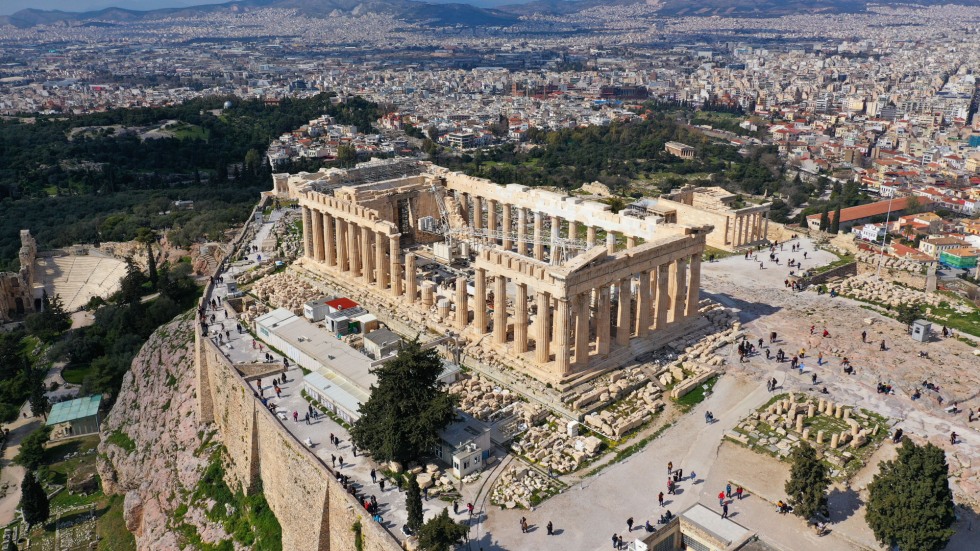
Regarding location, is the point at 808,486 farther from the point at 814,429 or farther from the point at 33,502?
the point at 33,502

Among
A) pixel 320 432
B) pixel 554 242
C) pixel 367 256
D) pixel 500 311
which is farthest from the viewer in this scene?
pixel 367 256

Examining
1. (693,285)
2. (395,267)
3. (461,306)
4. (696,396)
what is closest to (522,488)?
(696,396)

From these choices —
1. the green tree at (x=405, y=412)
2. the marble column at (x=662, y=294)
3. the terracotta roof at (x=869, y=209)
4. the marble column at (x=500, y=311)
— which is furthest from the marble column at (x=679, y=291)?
the terracotta roof at (x=869, y=209)

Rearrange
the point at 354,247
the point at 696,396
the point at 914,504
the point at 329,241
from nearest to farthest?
the point at 914,504, the point at 696,396, the point at 354,247, the point at 329,241

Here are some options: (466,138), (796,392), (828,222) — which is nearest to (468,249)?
(796,392)

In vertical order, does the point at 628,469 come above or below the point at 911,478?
below

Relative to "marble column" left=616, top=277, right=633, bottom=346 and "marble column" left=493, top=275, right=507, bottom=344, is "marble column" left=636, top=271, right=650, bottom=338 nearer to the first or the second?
"marble column" left=616, top=277, right=633, bottom=346

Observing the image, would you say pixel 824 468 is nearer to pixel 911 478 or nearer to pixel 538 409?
pixel 911 478
